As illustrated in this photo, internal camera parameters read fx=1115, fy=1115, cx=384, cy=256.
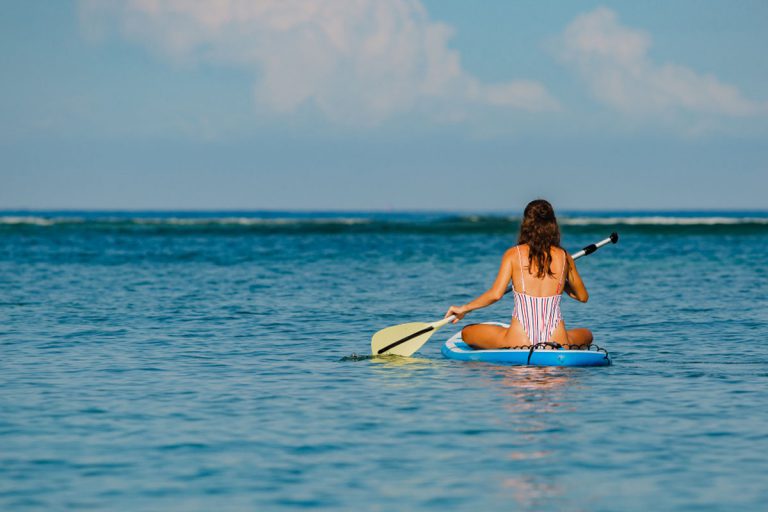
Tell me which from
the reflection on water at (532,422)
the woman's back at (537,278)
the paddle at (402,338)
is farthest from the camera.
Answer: the paddle at (402,338)

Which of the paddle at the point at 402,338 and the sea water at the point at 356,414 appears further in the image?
the paddle at the point at 402,338

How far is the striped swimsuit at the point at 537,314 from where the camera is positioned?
43.9 feet

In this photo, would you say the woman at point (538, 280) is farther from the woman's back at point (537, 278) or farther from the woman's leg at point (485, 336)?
the woman's leg at point (485, 336)

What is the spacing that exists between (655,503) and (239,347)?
9523 mm

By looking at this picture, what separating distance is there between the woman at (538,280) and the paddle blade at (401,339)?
1.47m

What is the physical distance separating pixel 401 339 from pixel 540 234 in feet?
9.21

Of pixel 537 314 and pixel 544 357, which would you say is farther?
pixel 537 314

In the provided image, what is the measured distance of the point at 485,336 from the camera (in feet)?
46.7

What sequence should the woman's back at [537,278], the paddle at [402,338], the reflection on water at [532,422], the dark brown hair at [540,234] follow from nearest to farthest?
the reflection on water at [532,422] < the dark brown hair at [540,234] < the woman's back at [537,278] < the paddle at [402,338]

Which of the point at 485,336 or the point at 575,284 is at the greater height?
the point at 575,284

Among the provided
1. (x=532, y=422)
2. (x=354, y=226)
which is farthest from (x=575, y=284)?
(x=354, y=226)

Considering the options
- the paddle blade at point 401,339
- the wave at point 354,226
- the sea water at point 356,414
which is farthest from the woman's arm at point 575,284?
the wave at point 354,226

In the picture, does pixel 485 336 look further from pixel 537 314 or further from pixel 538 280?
pixel 538 280

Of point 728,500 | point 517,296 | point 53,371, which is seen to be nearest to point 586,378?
point 517,296
